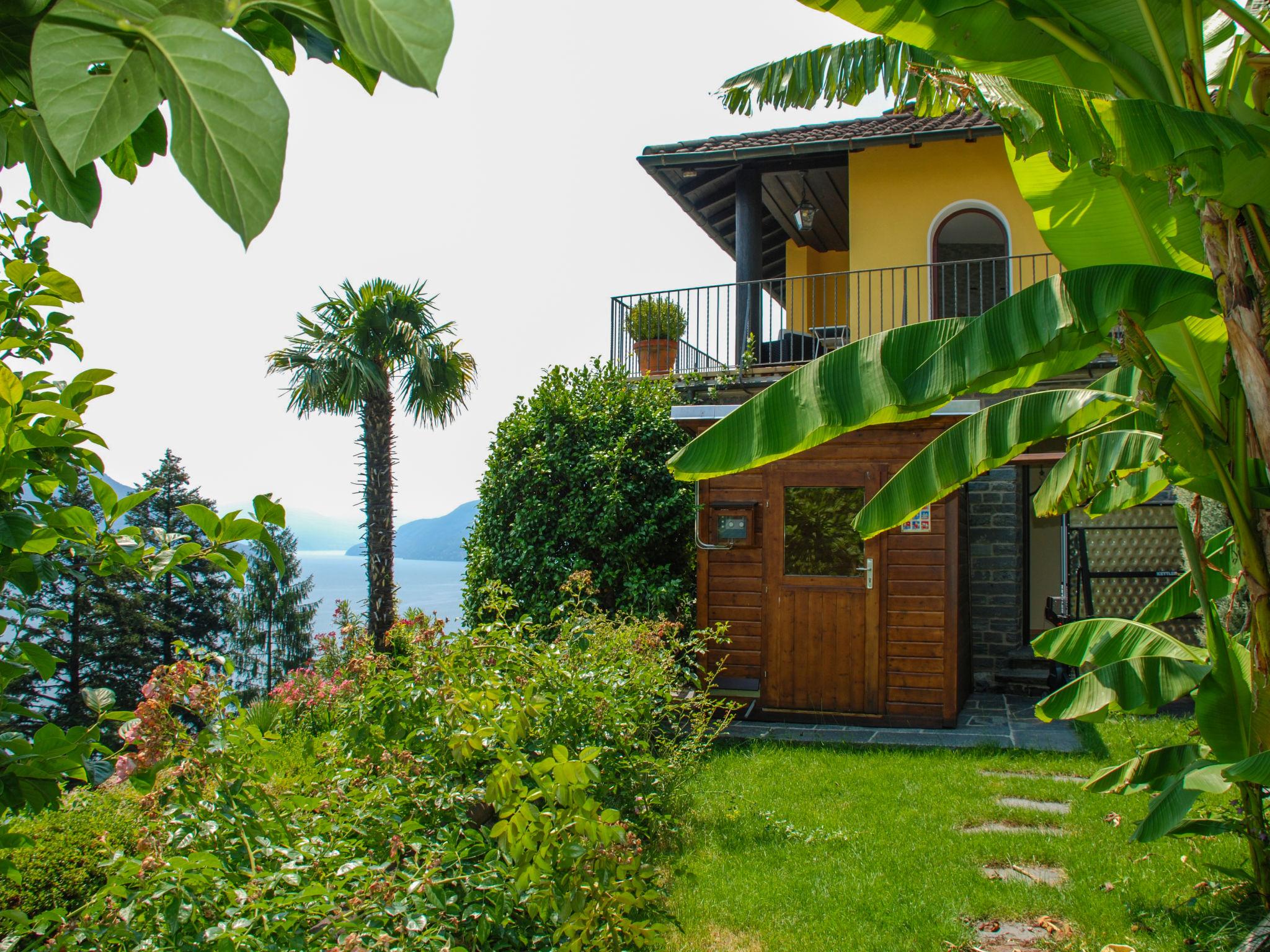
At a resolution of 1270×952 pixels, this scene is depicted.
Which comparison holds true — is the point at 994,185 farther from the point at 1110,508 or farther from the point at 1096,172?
the point at 1096,172

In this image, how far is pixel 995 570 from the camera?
35.0 ft

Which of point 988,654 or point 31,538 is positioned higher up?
point 31,538

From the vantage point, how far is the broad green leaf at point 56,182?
24.3 inches

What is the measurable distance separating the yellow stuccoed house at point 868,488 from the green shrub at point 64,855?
5.01m

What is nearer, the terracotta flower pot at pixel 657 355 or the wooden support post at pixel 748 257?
the wooden support post at pixel 748 257

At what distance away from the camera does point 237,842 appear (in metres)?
2.66

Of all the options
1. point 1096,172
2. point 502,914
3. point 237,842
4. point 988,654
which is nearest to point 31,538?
point 237,842

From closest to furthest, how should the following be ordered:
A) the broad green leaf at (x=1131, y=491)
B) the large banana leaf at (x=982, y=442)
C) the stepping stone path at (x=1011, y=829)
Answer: the large banana leaf at (x=982, y=442)
the broad green leaf at (x=1131, y=491)
the stepping stone path at (x=1011, y=829)

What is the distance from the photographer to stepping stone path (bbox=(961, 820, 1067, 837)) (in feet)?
17.9

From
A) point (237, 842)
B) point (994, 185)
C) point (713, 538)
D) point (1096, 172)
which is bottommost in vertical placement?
point (237, 842)

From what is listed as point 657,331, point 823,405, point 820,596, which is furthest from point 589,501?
point 823,405

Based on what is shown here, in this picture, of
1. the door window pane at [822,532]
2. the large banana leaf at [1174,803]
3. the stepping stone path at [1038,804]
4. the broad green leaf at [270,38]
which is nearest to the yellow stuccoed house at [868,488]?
the door window pane at [822,532]

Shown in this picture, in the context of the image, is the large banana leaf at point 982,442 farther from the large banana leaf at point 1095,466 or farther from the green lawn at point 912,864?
the green lawn at point 912,864

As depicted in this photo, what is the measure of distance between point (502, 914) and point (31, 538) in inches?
81.0
